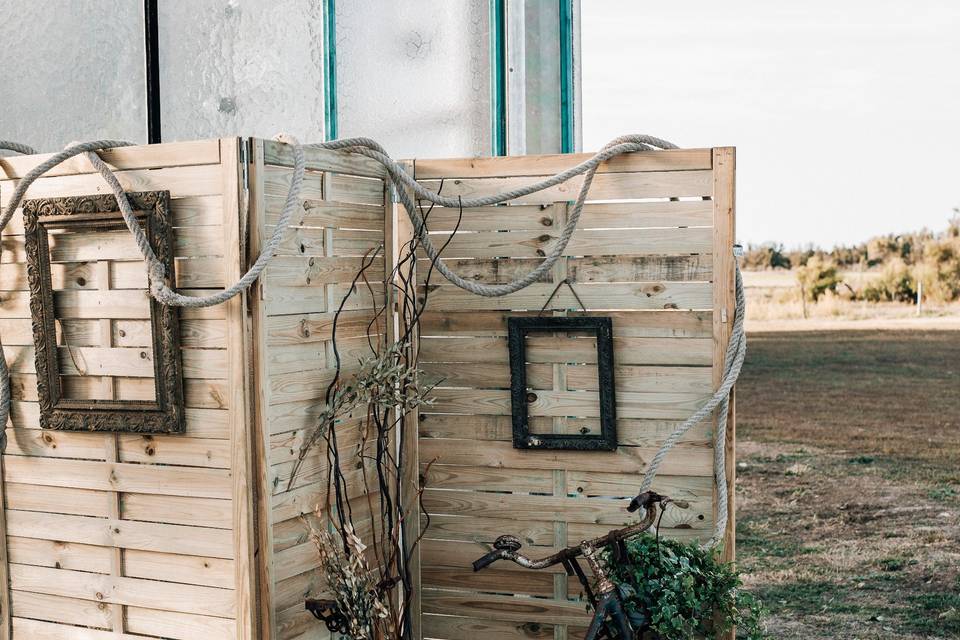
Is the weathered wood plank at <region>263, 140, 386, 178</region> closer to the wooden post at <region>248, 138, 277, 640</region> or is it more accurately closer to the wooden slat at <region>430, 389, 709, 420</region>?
the wooden post at <region>248, 138, 277, 640</region>

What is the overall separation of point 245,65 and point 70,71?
0.67 meters

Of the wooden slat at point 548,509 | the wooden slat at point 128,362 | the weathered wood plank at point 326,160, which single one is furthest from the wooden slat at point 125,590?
the weathered wood plank at point 326,160

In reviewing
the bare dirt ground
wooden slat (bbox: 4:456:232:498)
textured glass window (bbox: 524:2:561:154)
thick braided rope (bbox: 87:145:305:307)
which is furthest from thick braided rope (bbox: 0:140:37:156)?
the bare dirt ground

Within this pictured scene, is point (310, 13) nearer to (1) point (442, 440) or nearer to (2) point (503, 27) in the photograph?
(2) point (503, 27)

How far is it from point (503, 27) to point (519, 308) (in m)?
2.13

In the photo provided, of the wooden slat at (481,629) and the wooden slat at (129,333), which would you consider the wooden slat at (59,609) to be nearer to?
the wooden slat at (129,333)

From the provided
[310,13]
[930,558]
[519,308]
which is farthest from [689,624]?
[930,558]

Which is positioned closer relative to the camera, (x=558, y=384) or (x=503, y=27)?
(x=558, y=384)

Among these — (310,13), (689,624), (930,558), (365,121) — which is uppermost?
(310,13)

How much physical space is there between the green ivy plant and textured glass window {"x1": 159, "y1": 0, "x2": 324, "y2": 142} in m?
2.16

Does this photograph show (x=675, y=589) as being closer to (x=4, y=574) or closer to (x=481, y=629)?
(x=481, y=629)

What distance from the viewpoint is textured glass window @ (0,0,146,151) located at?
405 cm

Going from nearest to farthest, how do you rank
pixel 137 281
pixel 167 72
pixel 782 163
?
pixel 137 281 < pixel 167 72 < pixel 782 163

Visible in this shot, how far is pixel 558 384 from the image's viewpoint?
140 inches
